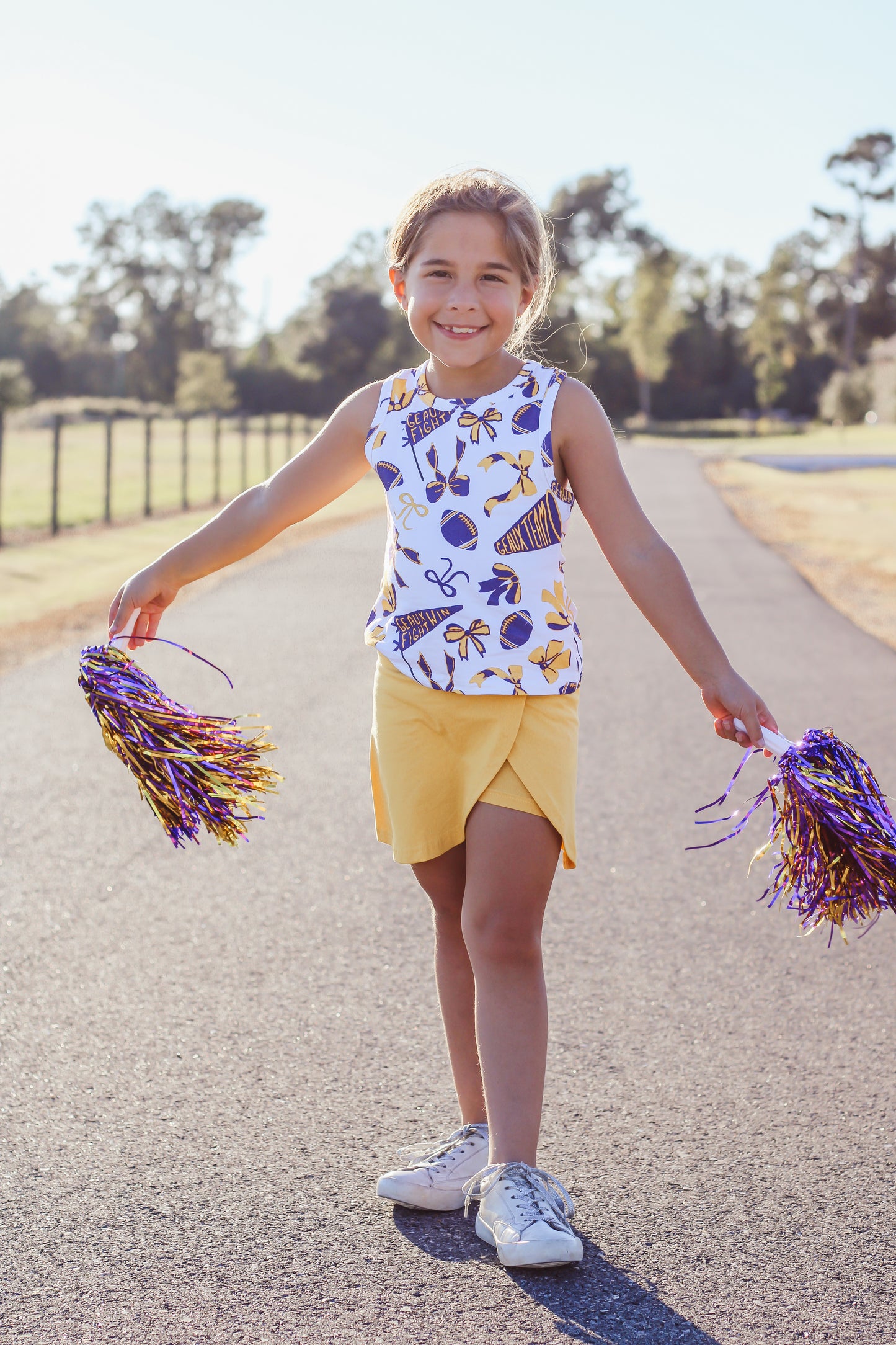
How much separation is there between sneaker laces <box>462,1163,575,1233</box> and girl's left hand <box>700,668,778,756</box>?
2.77 feet

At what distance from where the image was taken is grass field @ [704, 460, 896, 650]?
40.0 ft

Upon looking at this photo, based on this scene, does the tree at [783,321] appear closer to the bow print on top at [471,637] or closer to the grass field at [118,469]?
the grass field at [118,469]

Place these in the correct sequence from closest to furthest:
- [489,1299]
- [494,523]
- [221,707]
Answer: [489,1299] < [494,523] < [221,707]

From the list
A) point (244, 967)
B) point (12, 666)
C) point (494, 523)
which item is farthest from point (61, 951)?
point (12, 666)

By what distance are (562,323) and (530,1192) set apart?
6428 centimetres

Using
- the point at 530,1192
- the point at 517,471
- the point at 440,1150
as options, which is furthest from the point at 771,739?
the point at 440,1150

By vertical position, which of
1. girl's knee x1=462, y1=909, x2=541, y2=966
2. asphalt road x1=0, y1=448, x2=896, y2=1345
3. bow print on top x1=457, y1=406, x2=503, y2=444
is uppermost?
bow print on top x1=457, y1=406, x2=503, y2=444

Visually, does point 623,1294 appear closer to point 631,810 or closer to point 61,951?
point 61,951

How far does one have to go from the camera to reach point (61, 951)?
3908 mm

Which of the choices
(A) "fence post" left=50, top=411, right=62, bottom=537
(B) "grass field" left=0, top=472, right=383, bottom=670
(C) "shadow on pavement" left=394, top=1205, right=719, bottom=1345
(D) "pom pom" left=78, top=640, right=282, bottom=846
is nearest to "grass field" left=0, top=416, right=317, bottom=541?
(A) "fence post" left=50, top=411, right=62, bottom=537

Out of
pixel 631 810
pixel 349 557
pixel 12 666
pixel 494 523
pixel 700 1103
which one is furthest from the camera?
pixel 349 557

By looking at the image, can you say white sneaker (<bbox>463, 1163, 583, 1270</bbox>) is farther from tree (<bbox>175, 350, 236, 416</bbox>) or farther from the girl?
tree (<bbox>175, 350, 236, 416</bbox>)

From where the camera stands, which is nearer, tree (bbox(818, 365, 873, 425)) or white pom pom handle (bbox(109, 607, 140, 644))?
white pom pom handle (bbox(109, 607, 140, 644))

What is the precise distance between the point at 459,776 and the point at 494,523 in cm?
47
